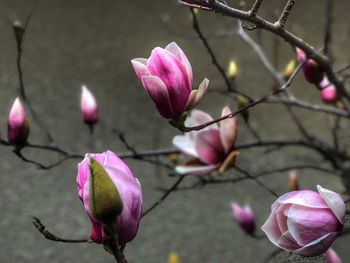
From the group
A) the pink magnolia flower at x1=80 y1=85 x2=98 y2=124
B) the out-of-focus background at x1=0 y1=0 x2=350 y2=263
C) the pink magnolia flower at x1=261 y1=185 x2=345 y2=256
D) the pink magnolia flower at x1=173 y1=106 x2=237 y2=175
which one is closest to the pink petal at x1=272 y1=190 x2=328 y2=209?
the pink magnolia flower at x1=261 y1=185 x2=345 y2=256

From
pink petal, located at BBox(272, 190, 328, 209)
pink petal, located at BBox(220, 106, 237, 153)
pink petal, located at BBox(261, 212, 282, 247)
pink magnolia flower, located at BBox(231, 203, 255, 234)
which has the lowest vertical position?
pink magnolia flower, located at BBox(231, 203, 255, 234)

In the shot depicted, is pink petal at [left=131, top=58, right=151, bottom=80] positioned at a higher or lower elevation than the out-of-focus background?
higher

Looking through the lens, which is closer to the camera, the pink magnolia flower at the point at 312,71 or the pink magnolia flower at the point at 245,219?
the pink magnolia flower at the point at 312,71

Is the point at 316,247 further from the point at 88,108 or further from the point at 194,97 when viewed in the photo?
the point at 88,108

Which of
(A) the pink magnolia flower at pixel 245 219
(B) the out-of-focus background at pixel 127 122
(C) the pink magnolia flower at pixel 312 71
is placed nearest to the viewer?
(C) the pink magnolia flower at pixel 312 71

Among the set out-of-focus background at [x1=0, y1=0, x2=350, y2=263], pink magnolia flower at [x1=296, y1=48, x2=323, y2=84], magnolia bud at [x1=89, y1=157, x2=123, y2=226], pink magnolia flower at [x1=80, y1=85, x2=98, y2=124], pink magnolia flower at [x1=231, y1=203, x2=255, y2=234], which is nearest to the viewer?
magnolia bud at [x1=89, y1=157, x2=123, y2=226]

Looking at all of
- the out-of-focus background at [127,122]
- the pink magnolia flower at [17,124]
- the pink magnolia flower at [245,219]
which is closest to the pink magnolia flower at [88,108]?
the pink magnolia flower at [17,124]

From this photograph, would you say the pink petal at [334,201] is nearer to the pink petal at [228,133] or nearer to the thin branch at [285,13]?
the thin branch at [285,13]

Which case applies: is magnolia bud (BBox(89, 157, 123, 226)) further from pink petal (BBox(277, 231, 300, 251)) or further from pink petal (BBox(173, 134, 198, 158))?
pink petal (BBox(173, 134, 198, 158))
